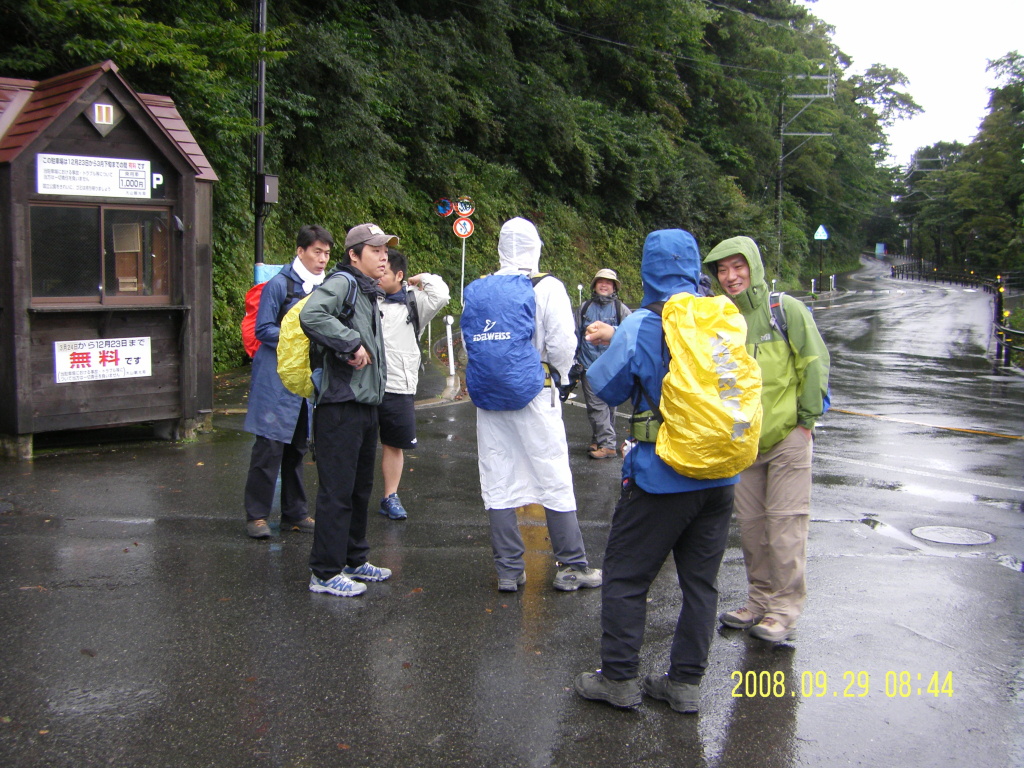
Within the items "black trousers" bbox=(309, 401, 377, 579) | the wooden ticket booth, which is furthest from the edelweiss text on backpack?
the wooden ticket booth

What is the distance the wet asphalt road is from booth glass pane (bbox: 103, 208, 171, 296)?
177 cm

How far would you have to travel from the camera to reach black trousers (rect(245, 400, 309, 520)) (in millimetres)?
5980

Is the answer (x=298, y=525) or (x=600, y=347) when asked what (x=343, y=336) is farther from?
(x=600, y=347)

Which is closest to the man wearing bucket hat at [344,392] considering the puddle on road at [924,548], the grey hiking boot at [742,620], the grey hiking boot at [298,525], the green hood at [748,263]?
the grey hiking boot at [298,525]

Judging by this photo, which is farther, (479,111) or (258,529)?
(479,111)

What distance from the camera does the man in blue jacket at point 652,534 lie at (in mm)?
3623

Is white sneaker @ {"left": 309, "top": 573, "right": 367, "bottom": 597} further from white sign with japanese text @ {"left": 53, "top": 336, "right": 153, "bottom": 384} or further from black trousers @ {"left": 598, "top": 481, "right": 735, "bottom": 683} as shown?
white sign with japanese text @ {"left": 53, "top": 336, "right": 153, "bottom": 384}

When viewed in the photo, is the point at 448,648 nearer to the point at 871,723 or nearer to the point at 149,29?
the point at 871,723

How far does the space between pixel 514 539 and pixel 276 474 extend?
188 centimetres

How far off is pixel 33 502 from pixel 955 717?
240 inches

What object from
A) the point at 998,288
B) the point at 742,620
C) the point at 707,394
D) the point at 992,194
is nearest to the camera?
the point at 707,394

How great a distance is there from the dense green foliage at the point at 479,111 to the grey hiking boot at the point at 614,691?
33.6ft

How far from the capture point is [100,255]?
8266mm

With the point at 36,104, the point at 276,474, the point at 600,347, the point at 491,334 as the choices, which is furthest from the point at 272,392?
the point at 36,104
